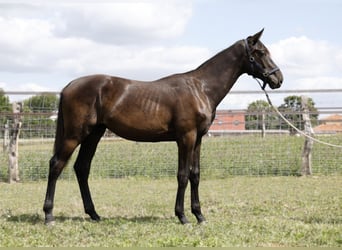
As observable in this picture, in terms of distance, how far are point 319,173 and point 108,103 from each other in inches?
343

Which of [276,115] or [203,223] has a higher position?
[276,115]

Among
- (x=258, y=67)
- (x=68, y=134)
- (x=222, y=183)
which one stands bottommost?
(x=222, y=183)

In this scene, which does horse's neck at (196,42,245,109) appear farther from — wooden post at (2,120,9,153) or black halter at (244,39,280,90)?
wooden post at (2,120,9,153)

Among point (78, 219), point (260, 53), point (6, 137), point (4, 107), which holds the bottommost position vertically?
point (78, 219)

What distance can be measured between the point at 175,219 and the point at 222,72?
222 centimetres

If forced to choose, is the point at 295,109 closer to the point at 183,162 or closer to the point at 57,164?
the point at 183,162

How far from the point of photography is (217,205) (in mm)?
8422

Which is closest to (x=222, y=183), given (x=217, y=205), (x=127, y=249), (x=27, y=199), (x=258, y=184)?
(x=258, y=184)

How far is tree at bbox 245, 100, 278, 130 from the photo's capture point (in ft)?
45.5

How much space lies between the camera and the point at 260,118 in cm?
1420

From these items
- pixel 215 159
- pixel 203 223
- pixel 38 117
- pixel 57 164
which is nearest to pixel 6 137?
pixel 38 117

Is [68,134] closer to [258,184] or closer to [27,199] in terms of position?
[27,199]

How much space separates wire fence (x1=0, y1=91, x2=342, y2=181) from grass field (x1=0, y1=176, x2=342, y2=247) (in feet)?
5.15

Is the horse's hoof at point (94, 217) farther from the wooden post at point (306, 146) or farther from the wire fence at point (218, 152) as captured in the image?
the wooden post at point (306, 146)
